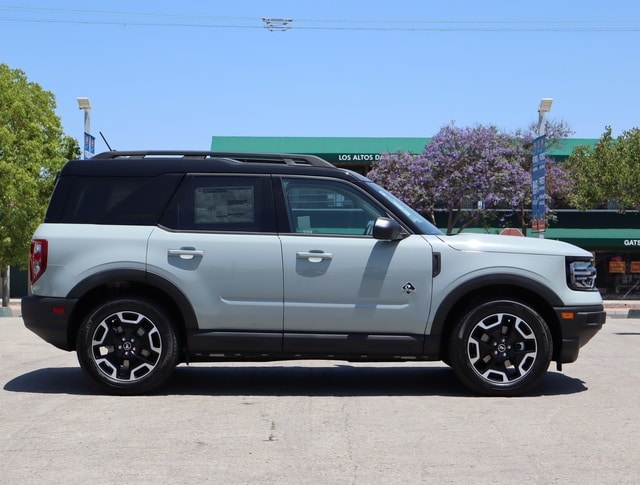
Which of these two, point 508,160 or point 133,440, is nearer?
point 133,440

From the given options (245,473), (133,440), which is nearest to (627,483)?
(245,473)

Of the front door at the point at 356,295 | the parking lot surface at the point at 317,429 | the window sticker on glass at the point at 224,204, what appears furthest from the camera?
the window sticker on glass at the point at 224,204

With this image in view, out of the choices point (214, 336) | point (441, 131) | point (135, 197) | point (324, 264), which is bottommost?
point (214, 336)

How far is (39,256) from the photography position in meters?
7.74

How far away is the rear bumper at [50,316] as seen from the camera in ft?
25.1

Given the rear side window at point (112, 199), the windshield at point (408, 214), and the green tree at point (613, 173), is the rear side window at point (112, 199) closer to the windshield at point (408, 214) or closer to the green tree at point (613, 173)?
the windshield at point (408, 214)

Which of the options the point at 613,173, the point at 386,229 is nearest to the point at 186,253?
the point at 386,229

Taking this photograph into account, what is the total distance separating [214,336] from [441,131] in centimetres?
3708

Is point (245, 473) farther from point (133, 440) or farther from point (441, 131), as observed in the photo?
point (441, 131)

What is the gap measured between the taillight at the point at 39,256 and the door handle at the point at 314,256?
6.86ft

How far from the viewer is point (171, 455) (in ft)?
17.9

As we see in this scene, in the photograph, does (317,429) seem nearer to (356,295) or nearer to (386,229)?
(356,295)

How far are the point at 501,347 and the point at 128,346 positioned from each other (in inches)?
119

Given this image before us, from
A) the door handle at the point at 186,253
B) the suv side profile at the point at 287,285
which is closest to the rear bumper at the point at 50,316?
the suv side profile at the point at 287,285
